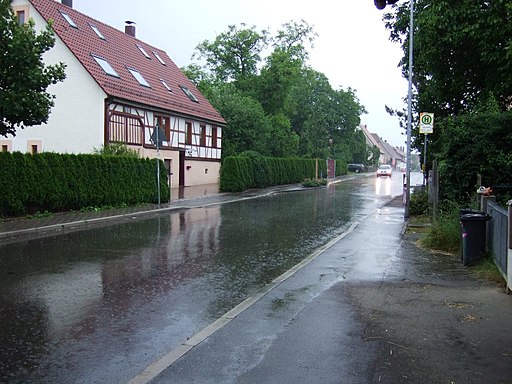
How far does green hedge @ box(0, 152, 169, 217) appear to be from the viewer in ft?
51.6

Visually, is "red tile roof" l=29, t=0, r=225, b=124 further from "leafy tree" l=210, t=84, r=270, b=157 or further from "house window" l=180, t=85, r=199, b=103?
"leafy tree" l=210, t=84, r=270, b=157

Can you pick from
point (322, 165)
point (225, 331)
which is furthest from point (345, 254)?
point (322, 165)

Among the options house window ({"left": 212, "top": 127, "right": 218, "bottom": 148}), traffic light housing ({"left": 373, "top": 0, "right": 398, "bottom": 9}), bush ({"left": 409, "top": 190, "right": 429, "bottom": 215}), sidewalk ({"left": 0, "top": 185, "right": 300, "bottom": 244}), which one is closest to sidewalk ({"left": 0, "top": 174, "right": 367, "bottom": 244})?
sidewalk ({"left": 0, "top": 185, "right": 300, "bottom": 244})

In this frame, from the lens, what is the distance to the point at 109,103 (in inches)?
1084

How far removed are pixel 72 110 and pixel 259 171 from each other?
1407 cm

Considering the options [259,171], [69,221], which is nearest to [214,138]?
[259,171]

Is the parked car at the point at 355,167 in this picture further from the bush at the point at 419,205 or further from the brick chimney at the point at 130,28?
the bush at the point at 419,205

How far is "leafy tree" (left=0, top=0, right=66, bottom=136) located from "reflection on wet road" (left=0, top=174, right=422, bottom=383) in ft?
12.2

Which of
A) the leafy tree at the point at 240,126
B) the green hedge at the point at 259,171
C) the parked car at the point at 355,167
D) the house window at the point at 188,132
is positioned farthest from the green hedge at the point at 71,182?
the parked car at the point at 355,167

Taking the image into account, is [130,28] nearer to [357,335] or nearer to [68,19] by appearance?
[68,19]

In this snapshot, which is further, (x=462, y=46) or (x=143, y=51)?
(x=143, y=51)

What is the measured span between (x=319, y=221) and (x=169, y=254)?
7.76m

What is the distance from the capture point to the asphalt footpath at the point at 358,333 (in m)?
4.44

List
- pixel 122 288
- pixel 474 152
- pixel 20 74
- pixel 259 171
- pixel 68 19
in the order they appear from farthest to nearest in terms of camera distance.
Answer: pixel 259 171, pixel 68 19, pixel 20 74, pixel 474 152, pixel 122 288
